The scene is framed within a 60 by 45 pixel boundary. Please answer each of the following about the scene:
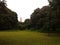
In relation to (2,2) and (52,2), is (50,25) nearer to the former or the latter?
(52,2)

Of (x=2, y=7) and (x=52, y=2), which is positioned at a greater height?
(x=52, y=2)

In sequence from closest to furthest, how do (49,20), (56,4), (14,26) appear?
(56,4)
(49,20)
(14,26)

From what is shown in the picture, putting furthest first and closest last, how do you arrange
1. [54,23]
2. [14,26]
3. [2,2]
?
[14,26]
[54,23]
[2,2]

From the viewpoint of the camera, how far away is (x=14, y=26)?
48.8 meters

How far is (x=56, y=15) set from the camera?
24281mm

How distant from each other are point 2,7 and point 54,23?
1281 cm

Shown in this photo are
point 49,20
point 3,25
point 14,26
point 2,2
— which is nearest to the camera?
point 2,2

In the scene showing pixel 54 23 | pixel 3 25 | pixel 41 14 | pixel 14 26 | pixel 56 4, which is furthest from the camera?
pixel 14 26

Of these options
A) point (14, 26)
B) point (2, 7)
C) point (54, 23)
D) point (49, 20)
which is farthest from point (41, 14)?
point (2, 7)

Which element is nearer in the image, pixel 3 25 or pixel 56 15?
pixel 56 15

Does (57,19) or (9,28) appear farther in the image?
(9,28)

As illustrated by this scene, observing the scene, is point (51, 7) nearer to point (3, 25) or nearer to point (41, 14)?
point (41, 14)

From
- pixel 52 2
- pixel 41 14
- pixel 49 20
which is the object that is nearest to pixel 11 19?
pixel 41 14

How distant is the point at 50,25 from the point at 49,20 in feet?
4.38
